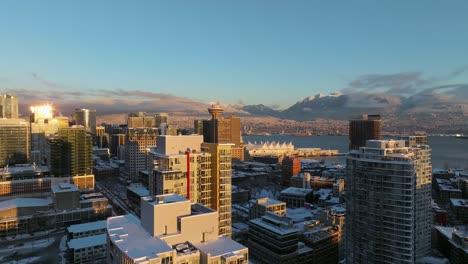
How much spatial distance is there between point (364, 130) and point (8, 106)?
16604 cm

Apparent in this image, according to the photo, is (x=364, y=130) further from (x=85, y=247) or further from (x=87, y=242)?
(x=85, y=247)

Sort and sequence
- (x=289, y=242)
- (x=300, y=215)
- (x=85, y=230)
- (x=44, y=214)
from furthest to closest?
1. (x=300, y=215)
2. (x=44, y=214)
3. (x=85, y=230)
4. (x=289, y=242)

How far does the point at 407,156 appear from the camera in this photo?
35.2 m

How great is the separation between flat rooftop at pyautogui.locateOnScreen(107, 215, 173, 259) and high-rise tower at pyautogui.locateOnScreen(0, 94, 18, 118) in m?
164

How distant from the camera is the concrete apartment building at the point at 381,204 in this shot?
34.7 metres

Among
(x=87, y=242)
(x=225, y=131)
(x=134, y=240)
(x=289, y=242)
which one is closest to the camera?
(x=134, y=240)

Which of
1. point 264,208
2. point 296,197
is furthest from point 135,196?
point 296,197

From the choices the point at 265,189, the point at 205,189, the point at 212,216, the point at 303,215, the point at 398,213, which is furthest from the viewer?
the point at 265,189

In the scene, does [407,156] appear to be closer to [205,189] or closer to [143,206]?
[205,189]

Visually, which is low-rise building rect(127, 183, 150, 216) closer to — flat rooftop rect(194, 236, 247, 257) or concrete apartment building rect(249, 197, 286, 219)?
concrete apartment building rect(249, 197, 286, 219)

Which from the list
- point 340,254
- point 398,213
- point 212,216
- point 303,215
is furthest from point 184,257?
point 303,215

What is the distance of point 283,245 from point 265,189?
64003mm

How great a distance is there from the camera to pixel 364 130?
140 meters

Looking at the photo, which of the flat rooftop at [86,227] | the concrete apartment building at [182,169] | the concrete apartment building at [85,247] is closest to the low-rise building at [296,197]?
the flat rooftop at [86,227]
